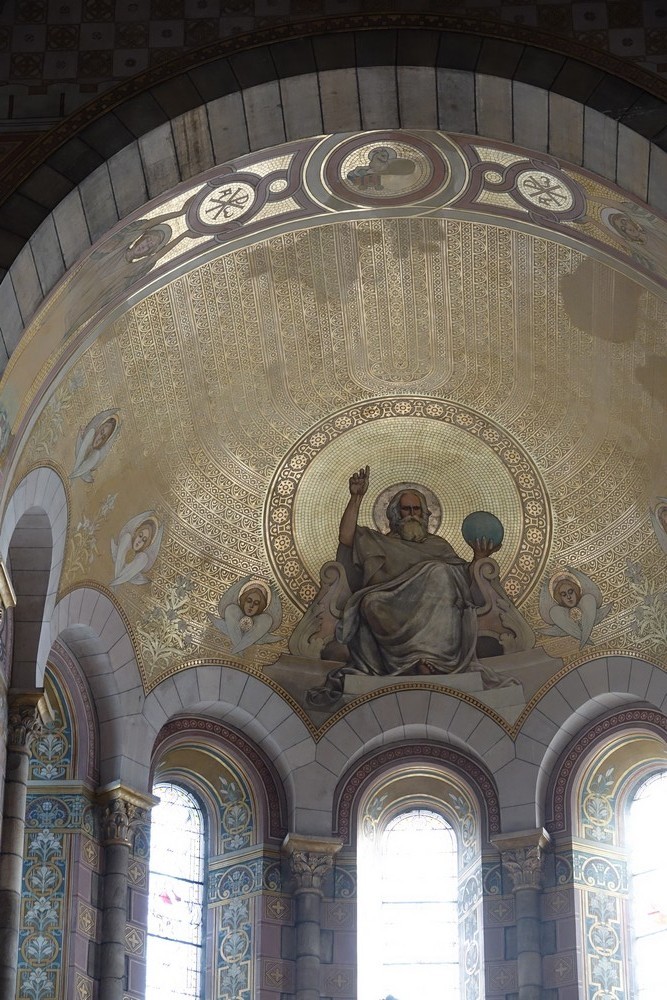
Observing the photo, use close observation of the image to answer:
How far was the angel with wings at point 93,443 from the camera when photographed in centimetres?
1850

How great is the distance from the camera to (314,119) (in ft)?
54.5

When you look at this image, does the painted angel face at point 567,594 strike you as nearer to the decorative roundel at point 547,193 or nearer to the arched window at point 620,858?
the arched window at point 620,858

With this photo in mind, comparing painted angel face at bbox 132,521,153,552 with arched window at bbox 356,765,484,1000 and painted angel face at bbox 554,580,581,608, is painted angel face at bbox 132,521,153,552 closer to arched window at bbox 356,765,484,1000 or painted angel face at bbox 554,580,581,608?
arched window at bbox 356,765,484,1000

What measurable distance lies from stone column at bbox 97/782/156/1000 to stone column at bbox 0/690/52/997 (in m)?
1.44

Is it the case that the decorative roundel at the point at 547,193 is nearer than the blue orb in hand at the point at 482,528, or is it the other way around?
the decorative roundel at the point at 547,193

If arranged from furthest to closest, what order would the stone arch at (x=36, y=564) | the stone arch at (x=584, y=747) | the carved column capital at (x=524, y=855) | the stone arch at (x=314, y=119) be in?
the stone arch at (x=584, y=747) < the carved column capital at (x=524, y=855) < the stone arch at (x=36, y=564) < the stone arch at (x=314, y=119)

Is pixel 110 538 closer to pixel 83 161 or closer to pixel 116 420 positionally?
pixel 116 420

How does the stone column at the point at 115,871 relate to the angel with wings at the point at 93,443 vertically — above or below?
below

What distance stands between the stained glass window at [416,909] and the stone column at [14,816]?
14.8 feet

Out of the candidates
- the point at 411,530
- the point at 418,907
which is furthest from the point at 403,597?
the point at 418,907

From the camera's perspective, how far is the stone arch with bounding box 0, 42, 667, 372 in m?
15.9

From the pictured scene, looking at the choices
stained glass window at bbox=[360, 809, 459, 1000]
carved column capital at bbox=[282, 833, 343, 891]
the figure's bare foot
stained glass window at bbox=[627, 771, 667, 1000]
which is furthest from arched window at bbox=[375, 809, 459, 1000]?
stained glass window at bbox=[627, 771, 667, 1000]

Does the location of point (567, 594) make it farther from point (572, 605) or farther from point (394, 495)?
point (394, 495)

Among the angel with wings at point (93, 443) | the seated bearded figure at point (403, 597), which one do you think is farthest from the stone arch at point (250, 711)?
the angel with wings at point (93, 443)
